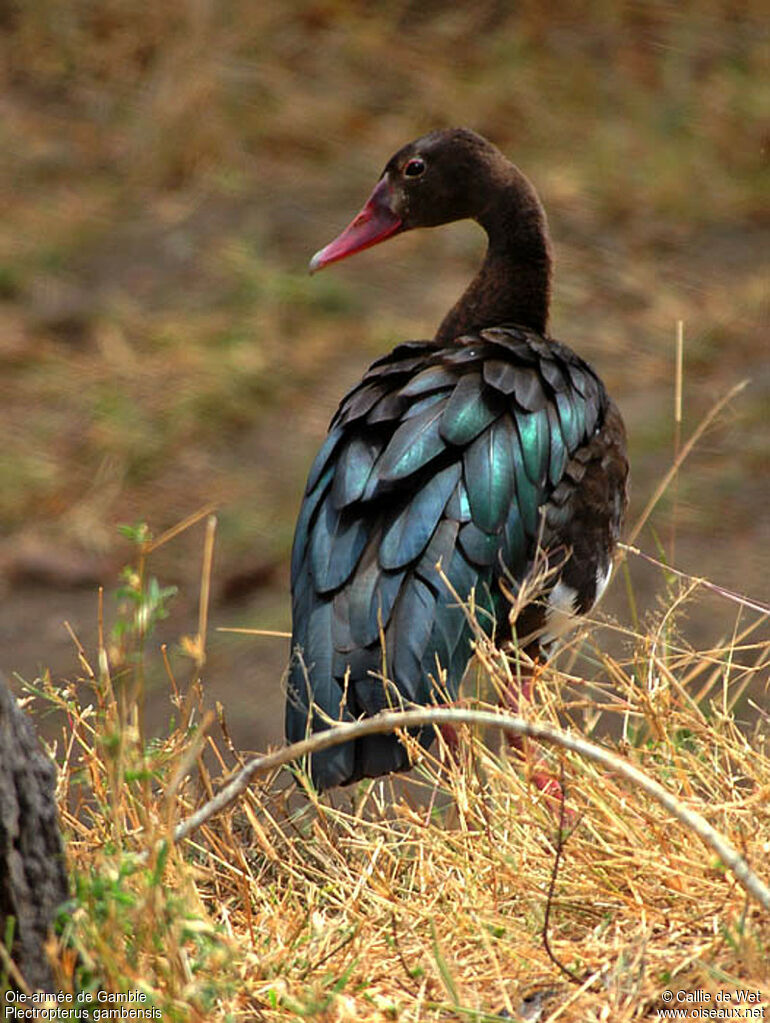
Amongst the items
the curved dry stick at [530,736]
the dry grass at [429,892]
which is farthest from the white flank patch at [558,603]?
the curved dry stick at [530,736]

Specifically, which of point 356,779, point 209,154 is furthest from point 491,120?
point 356,779

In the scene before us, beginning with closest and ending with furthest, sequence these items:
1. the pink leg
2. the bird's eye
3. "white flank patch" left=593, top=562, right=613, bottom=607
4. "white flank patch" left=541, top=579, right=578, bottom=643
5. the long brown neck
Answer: the pink leg → "white flank patch" left=541, top=579, right=578, bottom=643 → "white flank patch" left=593, top=562, right=613, bottom=607 → the long brown neck → the bird's eye

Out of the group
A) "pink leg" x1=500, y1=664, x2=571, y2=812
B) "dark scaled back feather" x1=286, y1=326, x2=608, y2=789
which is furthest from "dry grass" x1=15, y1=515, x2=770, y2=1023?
"dark scaled back feather" x1=286, y1=326, x2=608, y2=789

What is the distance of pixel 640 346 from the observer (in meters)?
6.56

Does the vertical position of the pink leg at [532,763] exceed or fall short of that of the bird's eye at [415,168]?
it falls short

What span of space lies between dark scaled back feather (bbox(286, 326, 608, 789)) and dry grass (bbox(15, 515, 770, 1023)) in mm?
264

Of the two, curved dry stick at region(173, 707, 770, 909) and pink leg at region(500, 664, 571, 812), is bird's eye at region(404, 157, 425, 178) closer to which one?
pink leg at region(500, 664, 571, 812)

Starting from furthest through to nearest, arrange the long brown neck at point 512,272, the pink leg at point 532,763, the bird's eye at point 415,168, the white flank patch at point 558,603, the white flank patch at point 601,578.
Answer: the bird's eye at point 415,168
the long brown neck at point 512,272
the white flank patch at point 601,578
the white flank patch at point 558,603
the pink leg at point 532,763

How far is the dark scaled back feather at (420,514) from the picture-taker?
8.80 feet

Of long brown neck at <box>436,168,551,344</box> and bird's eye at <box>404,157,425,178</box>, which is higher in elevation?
bird's eye at <box>404,157,425,178</box>

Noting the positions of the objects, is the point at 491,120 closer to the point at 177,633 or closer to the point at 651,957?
the point at 177,633

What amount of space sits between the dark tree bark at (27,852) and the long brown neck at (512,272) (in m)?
2.13

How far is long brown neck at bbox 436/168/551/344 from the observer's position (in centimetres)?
374

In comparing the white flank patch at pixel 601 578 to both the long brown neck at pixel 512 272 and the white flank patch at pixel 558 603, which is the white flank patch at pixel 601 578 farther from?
the long brown neck at pixel 512 272
